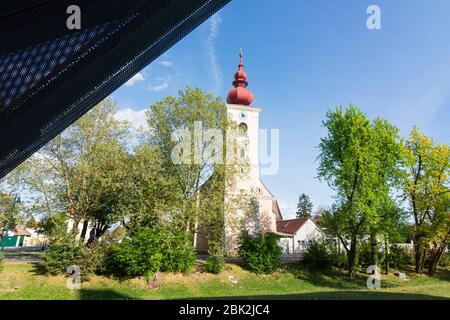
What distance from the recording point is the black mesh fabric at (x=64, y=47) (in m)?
1.45

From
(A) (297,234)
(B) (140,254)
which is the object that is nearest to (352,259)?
(B) (140,254)

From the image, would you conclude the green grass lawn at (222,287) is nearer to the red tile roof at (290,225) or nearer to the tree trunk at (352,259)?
the tree trunk at (352,259)

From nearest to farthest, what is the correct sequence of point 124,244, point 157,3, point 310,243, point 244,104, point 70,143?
point 157,3, point 124,244, point 70,143, point 310,243, point 244,104

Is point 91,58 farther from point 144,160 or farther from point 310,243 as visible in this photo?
point 310,243

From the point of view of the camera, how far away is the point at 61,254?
16234 mm

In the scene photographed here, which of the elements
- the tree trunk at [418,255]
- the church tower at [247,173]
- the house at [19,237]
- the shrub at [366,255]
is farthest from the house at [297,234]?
the house at [19,237]

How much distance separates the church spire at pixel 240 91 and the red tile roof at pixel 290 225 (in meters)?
18.5

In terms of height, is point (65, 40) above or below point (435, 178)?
below

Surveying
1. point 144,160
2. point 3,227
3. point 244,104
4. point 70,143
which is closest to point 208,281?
point 144,160

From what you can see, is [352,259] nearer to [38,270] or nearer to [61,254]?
[61,254]

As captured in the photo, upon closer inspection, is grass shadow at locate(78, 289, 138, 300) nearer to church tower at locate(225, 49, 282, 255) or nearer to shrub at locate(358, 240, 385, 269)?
church tower at locate(225, 49, 282, 255)

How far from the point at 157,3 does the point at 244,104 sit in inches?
1264

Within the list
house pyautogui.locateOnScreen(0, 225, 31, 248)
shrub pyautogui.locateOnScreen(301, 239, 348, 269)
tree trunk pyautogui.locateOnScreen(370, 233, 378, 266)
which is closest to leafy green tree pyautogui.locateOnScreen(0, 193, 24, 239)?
shrub pyautogui.locateOnScreen(301, 239, 348, 269)
